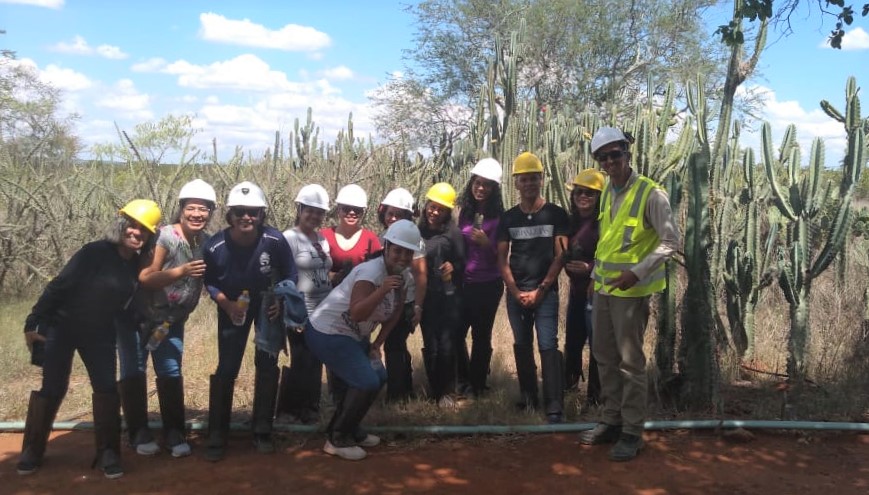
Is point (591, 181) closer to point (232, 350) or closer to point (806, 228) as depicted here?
point (806, 228)

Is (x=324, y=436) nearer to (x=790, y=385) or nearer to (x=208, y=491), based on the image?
(x=208, y=491)

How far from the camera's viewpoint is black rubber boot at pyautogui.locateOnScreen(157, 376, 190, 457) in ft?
14.8

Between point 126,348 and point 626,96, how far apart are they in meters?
22.1

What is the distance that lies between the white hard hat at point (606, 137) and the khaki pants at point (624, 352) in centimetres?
92

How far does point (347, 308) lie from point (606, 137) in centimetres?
187

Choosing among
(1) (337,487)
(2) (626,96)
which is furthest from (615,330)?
(2) (626,96)

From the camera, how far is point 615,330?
171 inches

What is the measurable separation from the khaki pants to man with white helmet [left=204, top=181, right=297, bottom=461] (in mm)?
1993

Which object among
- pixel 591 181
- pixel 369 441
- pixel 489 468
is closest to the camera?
pixel 489 468

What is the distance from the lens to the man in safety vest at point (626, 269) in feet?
13.6

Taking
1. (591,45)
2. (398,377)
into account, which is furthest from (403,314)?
(591,45)

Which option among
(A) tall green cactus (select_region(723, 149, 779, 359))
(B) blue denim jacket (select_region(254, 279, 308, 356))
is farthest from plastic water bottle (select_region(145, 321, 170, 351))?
(A) tall green cactus (select_region(723, 149, 779, 359))

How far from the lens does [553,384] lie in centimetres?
502

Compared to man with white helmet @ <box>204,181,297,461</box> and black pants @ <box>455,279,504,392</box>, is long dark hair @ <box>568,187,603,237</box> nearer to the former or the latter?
black pants @ <box>455,279,504,392</box>
